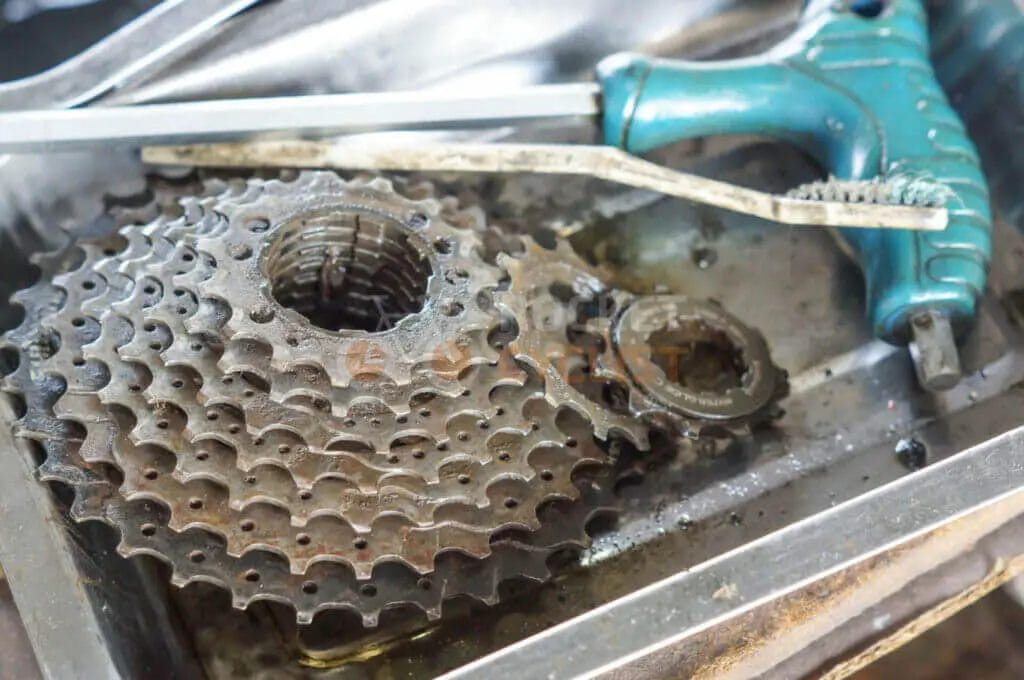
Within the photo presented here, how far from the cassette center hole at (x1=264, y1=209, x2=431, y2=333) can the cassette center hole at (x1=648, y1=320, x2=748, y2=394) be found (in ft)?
0.63

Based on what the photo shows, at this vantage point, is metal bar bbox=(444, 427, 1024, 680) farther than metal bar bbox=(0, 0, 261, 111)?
No

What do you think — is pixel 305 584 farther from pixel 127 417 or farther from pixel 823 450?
pixel 823 450

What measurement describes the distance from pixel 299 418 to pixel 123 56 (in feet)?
1.11

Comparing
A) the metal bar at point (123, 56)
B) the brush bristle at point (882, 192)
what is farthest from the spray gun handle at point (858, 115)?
the metal bar at point (123, 56)

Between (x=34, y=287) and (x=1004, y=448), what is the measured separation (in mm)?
632

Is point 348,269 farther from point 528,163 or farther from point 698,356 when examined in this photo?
point 698,356

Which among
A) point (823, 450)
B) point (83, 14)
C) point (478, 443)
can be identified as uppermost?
point (83, 14)

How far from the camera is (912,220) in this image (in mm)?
713

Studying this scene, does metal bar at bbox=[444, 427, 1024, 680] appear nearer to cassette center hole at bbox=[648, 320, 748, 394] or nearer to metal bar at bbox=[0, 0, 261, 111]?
cassette center hole at bbox=[648, 320, 748, 394]

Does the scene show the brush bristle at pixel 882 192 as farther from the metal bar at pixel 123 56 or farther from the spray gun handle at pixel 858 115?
the metal bar at pixel 123 56

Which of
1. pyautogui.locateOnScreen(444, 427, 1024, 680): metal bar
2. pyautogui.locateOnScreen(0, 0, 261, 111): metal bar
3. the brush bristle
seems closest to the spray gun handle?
the brush bristle

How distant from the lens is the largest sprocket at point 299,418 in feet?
1.95

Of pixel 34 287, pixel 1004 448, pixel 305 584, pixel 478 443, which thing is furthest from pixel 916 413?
pixel 34 287

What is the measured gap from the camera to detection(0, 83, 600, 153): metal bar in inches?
27.5
